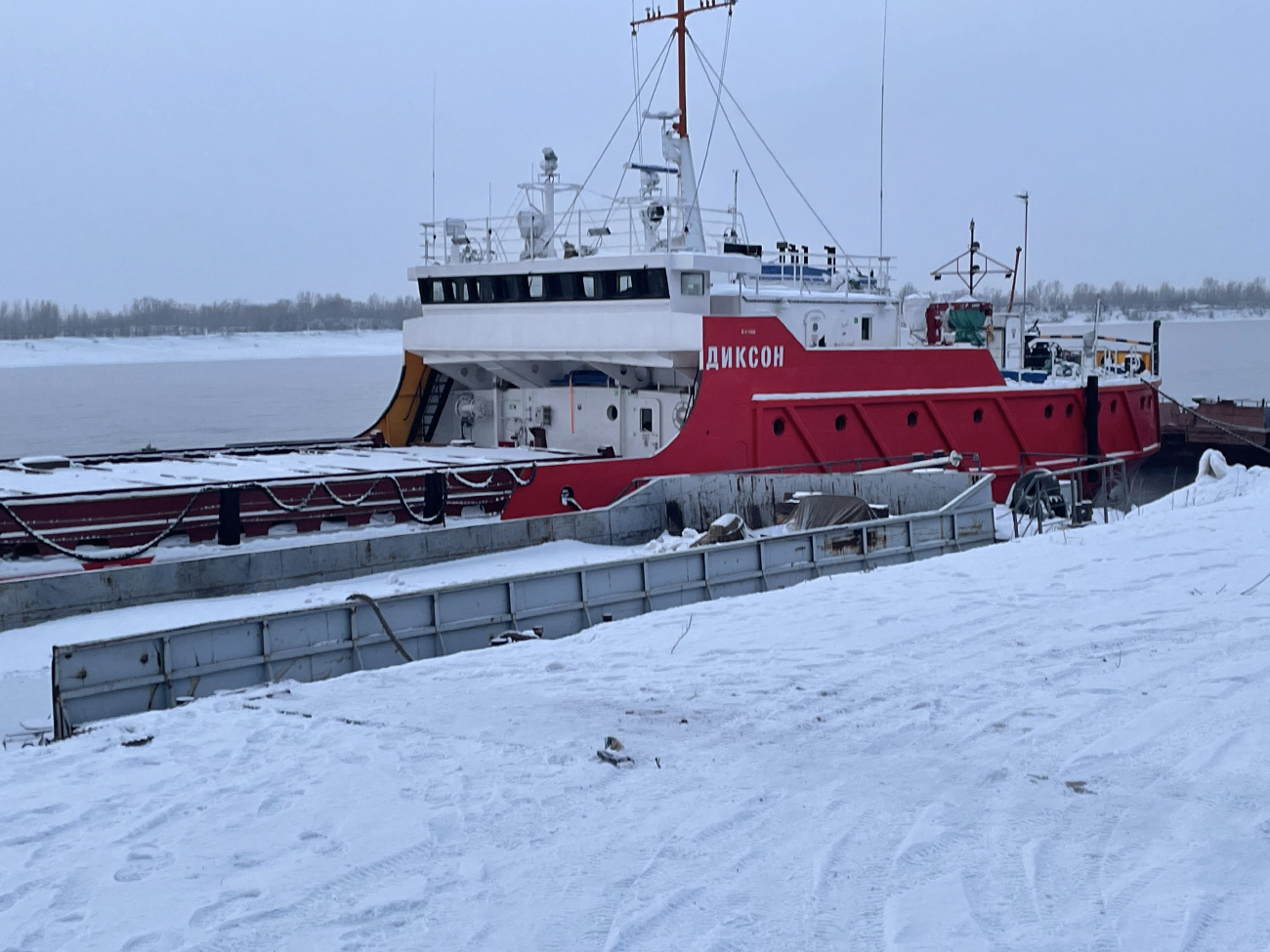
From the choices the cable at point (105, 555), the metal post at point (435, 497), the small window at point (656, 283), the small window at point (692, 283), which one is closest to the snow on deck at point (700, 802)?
the cable at point (105, 555)

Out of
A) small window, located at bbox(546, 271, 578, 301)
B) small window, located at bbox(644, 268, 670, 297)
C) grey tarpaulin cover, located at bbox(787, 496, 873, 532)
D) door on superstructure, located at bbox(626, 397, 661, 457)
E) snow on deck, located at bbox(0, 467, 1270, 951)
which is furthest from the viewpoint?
small window, located at bbox(546, 271, 578, 301)

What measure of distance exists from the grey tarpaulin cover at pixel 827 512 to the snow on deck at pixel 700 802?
498cm

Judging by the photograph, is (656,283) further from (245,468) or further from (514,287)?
(245,468)

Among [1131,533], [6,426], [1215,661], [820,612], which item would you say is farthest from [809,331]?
[6,426]

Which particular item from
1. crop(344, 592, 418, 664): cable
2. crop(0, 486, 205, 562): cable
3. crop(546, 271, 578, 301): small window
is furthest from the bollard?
crop(344, 592, 418, 664): cable

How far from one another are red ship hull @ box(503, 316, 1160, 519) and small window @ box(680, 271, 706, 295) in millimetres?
1002

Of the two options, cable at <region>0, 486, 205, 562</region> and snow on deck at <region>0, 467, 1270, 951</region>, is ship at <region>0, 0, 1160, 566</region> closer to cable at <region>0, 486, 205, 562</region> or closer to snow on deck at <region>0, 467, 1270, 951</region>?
cable at <region>0, 486, 205, 562</region>

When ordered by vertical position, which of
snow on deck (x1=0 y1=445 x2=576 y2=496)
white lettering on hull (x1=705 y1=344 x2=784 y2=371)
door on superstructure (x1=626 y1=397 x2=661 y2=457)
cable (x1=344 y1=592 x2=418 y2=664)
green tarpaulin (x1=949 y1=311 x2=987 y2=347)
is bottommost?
cable (x1=344 y1=592 x2=418 y2=664)

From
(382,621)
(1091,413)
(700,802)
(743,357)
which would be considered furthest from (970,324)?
(700,802)

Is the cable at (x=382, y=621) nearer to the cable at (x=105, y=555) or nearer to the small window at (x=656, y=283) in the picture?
the cable at (x=105, y=555)

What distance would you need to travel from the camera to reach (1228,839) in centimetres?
403

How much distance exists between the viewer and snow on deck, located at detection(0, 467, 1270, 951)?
11.9ft

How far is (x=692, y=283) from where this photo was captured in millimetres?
14367

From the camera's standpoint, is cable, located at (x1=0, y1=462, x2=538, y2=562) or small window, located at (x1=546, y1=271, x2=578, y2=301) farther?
small window, located at (x1=546, y1=271, x2=578, y2=301)
